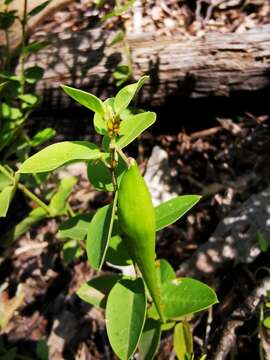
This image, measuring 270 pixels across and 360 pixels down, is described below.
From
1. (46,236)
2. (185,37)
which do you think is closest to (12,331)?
(46,236)

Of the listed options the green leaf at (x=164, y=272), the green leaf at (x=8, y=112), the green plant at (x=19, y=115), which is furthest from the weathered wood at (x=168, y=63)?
the green leaf at (x=164, y=272)

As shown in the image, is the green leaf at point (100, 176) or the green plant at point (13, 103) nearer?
the green leaf at point (100, 176)

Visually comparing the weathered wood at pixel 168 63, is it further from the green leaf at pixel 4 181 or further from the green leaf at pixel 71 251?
the green leaf at pixel 4 181

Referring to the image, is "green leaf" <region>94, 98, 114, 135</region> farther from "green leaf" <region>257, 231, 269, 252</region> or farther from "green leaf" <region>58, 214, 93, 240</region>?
"green leaf" <region>257, 231, 269, 252</region>

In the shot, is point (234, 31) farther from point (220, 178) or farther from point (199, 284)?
point (199, 284)

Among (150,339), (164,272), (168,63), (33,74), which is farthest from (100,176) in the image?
(168,63)

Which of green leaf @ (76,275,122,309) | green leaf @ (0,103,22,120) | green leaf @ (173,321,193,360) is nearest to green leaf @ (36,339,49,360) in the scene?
green leaf @ (76,275,122,309)
